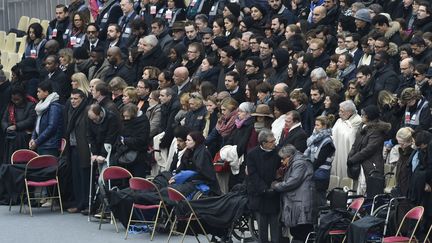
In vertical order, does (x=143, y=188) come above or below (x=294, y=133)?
below

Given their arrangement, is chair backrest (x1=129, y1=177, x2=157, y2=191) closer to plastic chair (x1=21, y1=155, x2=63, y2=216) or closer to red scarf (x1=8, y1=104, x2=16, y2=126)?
plastic chair (x1=21, y1=155, x2=63, y2=216)

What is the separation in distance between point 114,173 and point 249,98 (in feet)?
7.50

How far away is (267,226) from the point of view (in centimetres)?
1897

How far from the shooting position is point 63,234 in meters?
21.0

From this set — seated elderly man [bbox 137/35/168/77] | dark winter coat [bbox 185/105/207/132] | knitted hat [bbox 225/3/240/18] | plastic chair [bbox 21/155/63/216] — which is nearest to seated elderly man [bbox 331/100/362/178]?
dark winter coat [bbox 185/105/207/132]

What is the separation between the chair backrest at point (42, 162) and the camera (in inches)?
883

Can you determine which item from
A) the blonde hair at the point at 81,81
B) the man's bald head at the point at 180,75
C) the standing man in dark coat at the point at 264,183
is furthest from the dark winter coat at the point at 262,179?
the blonde hair at the point at 81,81

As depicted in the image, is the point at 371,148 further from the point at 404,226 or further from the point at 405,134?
the point at 404,226

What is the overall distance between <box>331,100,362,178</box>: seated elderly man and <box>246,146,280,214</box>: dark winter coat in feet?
5.43

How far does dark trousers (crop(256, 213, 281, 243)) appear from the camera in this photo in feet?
62.1

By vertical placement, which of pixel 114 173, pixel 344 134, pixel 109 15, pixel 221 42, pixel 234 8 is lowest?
pixel 114 173

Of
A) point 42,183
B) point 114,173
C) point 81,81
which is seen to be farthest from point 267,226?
point 81,81

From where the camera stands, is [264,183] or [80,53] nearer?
[264,183]

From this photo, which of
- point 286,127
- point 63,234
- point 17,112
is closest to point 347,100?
point 286,127
